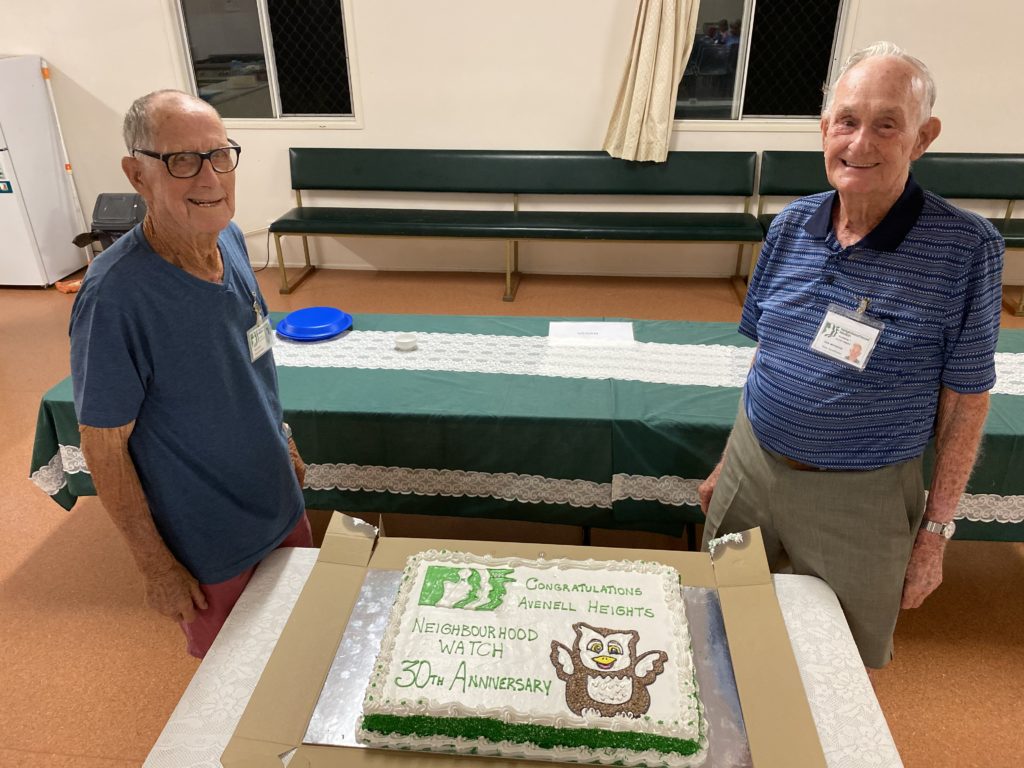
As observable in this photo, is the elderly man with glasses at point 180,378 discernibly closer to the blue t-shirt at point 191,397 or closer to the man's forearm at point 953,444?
the blue t-shirt at point 191,397

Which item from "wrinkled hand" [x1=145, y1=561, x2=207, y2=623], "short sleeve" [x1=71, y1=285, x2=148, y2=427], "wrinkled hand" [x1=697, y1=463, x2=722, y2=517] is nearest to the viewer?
"short sleeve" [x1=71, y1=285, x2=148, y2=427]

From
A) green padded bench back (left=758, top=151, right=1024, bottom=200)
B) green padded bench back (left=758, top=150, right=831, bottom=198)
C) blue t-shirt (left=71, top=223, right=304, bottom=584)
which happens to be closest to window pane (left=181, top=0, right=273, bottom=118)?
green padded bench back (left=758, top=150, right=831, bottom=198)

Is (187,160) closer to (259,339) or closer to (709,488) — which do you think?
(259,339)

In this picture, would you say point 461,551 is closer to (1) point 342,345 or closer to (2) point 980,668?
(1) point 342,345

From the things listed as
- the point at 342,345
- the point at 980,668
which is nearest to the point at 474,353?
the point at 342,345

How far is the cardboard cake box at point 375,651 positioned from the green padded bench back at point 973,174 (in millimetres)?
4448

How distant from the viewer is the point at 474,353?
253 centimetres

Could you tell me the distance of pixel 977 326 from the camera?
127 centimetres

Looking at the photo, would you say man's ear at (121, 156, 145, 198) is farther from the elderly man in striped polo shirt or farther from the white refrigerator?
the white refrigerator

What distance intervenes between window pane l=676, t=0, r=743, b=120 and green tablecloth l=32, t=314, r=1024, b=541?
346 cm

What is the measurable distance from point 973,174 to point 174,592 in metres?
5.34

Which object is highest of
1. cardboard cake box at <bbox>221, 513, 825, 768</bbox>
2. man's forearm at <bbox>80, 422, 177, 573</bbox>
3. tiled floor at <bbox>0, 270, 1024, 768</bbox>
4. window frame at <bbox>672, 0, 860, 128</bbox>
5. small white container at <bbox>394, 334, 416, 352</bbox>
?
window frame at <bbox>672, 0, 860, 128</bbox>

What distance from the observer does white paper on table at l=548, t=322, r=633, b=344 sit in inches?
103

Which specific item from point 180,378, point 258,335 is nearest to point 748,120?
point 258,335
